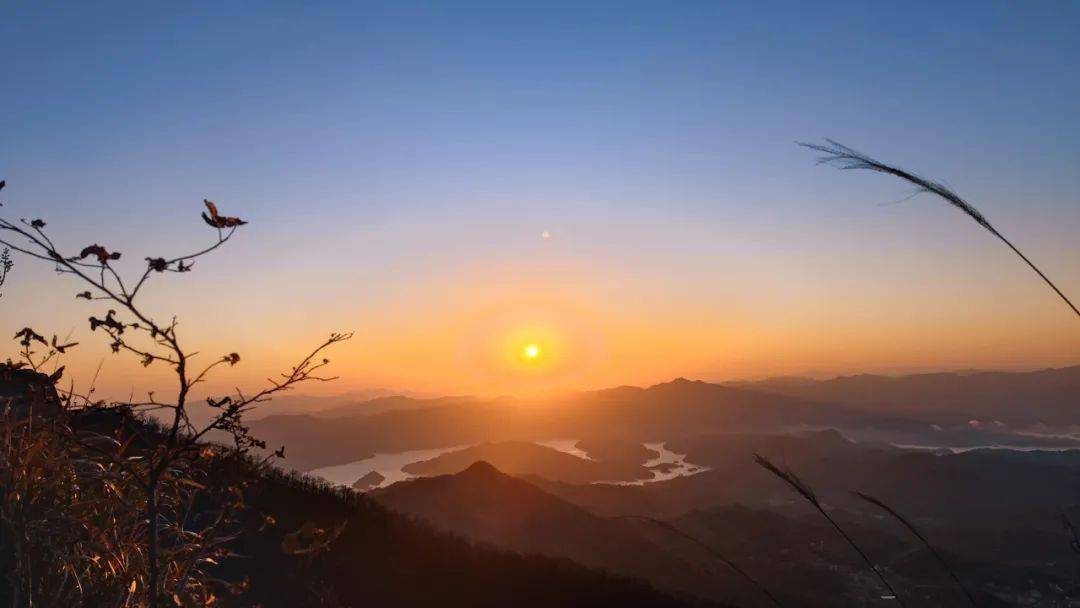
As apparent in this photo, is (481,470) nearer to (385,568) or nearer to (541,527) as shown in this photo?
(541,527)

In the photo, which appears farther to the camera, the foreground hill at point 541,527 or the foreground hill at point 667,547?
the foreground hill at point 667,547

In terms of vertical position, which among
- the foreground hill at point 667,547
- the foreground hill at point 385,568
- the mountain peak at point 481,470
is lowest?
the foreground hill at point 667,547

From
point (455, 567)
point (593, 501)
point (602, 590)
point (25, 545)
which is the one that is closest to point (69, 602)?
point (25, 545)

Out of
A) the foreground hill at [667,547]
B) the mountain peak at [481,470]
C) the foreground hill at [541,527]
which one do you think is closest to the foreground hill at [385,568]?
the foreground hill at [667,547]

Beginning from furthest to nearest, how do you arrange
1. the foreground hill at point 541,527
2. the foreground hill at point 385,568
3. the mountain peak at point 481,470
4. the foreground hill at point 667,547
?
the mountain peak at point 481,470, the foreground hill at point 667,547, the foreground hill at point 541,527, the foreground hill at point 385,568

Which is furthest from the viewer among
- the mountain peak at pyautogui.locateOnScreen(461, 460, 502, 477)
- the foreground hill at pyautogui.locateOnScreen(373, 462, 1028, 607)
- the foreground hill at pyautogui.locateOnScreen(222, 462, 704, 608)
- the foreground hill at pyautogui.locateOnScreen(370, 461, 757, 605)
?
the mountain peak at pyautogui.locateOnScreen(461, 460, 502, 477)

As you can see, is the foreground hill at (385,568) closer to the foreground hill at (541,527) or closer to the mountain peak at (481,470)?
the foreground hill at (541,527)

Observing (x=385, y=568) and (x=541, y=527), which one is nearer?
(x=385, y=568)

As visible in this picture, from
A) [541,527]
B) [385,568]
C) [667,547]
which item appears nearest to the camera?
[385,568]

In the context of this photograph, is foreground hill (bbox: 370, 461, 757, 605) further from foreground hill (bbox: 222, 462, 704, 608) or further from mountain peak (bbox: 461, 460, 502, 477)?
foreground hill (bbox: 222, 462, 704, 608)

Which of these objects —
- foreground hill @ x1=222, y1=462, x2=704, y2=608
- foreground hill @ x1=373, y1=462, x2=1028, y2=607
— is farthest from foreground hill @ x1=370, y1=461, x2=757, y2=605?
foreground hill @ x1=222, y1=462, x2=704, y2=608

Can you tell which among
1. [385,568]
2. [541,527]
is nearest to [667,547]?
[541,527]

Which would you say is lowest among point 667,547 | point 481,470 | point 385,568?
point 667,547
